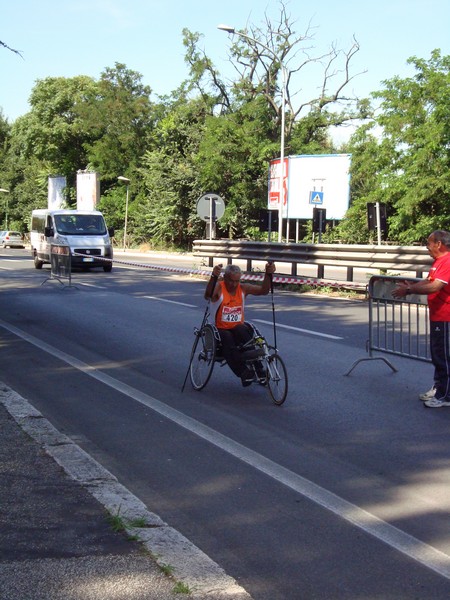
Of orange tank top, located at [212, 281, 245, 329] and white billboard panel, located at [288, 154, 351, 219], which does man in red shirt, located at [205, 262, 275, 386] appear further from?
white billboard panel, located at [288, 154, 351, 219]

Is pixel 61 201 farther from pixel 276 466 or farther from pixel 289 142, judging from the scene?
pixel 276 466

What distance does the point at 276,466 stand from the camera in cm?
627

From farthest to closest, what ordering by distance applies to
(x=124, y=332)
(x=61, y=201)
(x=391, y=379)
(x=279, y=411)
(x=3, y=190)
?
(x=3, y=190) < (x=61, y=201) < (x=124, y=332) < (x=391, y=379) < (x=279, y=411)

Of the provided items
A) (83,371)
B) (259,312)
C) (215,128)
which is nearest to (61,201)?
(215,128)

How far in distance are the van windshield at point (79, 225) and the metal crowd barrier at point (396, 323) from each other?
2224 cm

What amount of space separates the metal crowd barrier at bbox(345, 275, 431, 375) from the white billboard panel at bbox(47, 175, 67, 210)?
74.4 m

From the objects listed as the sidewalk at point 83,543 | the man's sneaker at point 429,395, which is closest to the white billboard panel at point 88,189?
the man's sneaker at point 429,395

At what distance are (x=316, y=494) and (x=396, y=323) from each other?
463 cm

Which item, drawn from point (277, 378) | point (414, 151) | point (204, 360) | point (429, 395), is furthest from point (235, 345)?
point (414, 151)

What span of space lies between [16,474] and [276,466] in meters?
1.81

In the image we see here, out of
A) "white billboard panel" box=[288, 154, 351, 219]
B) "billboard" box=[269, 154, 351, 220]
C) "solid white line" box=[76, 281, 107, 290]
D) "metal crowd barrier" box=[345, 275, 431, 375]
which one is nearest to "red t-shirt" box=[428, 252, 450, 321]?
"metal crowd barrier" box=[345, 275, 431, 375]

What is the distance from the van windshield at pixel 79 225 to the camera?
31.3m

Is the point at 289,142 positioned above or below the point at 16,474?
above

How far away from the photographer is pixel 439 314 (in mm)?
8367
